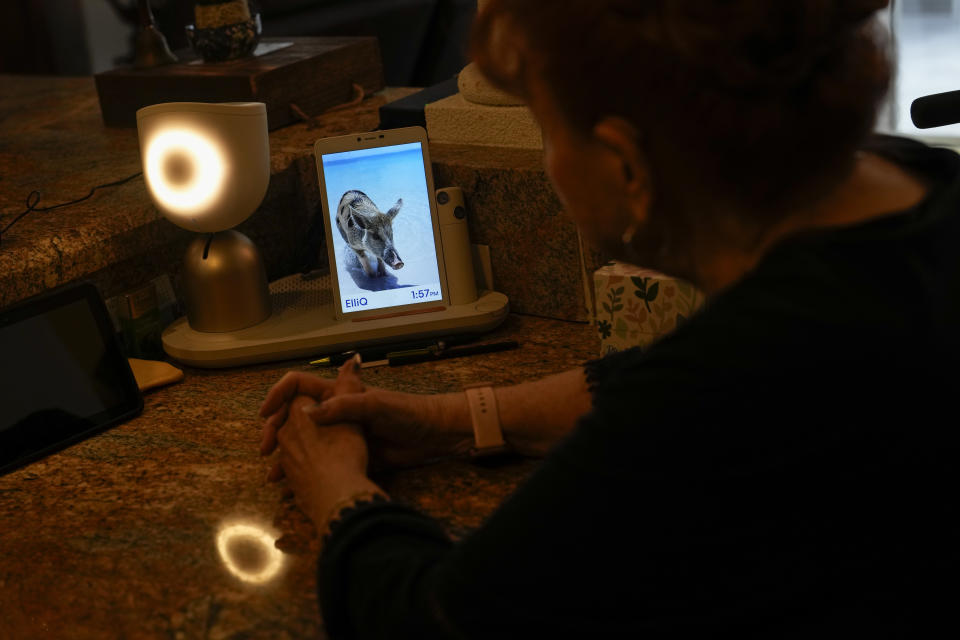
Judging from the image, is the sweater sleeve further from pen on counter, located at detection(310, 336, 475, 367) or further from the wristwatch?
pen on counter, located at detection(310, 336, 475, 367)

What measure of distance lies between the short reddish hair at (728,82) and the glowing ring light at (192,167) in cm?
73

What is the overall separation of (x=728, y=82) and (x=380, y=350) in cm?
84

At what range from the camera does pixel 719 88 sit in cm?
66

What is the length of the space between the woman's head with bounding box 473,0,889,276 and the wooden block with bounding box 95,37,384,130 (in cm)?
119

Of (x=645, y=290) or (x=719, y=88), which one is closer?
(x=719, y=88)

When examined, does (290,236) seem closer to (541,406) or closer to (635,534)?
(541,406)

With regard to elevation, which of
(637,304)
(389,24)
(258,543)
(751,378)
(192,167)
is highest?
(389,24)

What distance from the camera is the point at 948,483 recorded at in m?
0.65

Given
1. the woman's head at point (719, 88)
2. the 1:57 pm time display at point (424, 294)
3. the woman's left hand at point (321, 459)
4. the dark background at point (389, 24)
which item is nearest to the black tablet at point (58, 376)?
the woman's left hand at point (321, 459)

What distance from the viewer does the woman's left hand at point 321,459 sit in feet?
3.22

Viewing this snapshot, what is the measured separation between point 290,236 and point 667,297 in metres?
0.71

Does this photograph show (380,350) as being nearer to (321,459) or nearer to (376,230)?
(376,230)

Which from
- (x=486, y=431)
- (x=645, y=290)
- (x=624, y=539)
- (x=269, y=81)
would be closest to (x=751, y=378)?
(x=624, y=539)

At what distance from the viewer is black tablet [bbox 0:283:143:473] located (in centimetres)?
120
